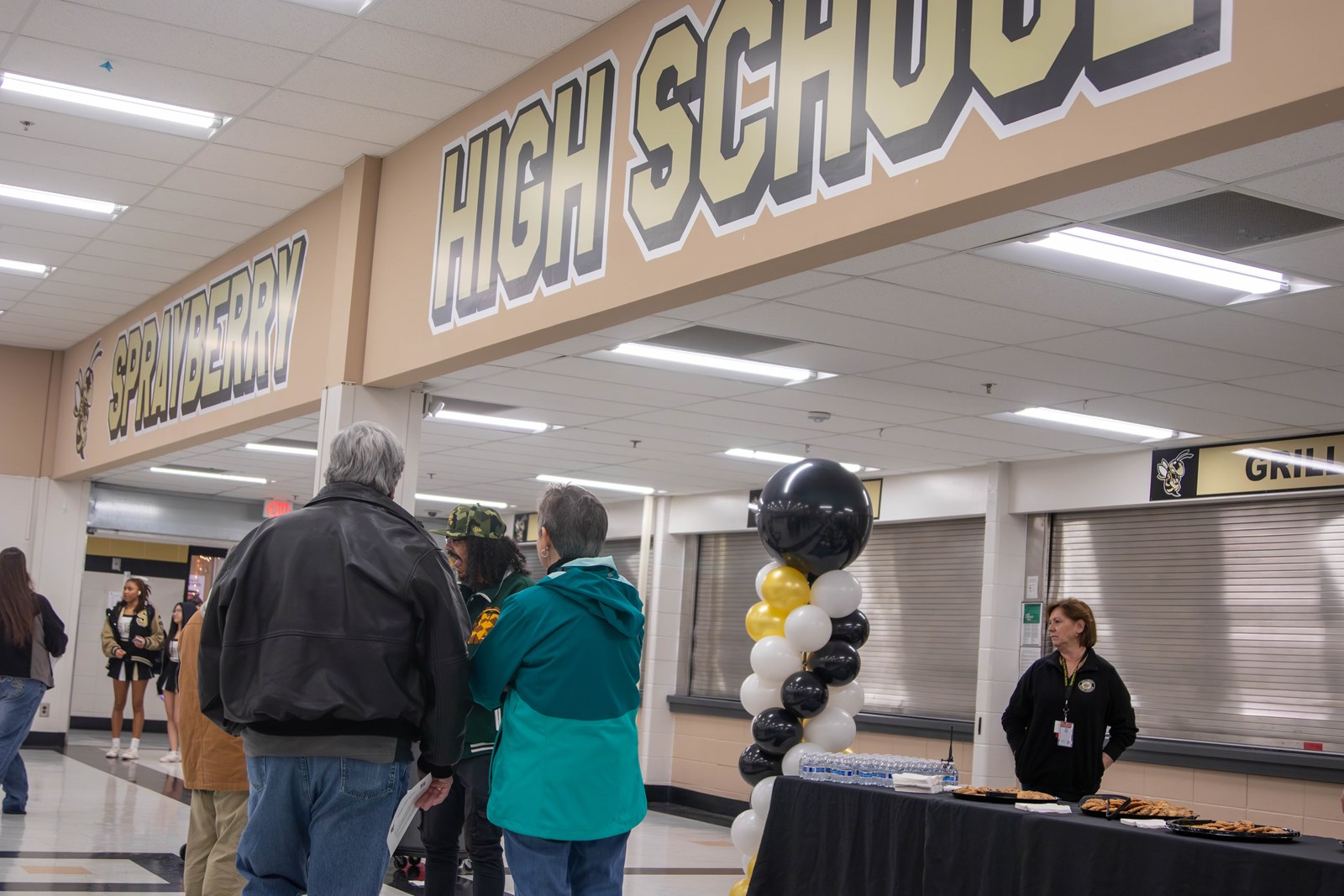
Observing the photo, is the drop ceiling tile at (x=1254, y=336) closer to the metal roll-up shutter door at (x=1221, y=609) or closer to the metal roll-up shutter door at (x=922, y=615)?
the metal roll-up shutter door at (x=1221, y=609)

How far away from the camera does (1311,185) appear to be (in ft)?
12.3

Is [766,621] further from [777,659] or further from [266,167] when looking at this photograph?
[266,167]

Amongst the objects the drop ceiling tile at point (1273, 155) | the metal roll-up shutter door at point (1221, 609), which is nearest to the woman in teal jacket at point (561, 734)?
the drop ceiling tile at point (1273, 155)

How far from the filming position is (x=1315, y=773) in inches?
287

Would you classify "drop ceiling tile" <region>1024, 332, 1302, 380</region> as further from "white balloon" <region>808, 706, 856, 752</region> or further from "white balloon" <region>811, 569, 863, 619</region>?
"white balloon" <region>808, 706, 856, 752</region>

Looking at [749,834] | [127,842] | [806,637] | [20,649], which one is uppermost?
[806,637]

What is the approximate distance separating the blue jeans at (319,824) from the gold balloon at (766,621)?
288 cm

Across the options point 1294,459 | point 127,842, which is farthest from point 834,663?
point 127,842

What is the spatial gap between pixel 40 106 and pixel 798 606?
4272 mm

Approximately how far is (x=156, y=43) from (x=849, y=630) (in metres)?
3.76

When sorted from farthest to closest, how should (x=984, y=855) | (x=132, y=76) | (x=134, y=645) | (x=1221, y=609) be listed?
1. (x=134, y=645)
2. (x=1221, y=609)
3. (x=132, y=76)
4. (x=984, y=855)

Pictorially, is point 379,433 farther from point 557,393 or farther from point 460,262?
point 557,393

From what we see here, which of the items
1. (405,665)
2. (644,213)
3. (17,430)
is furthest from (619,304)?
(17,430)

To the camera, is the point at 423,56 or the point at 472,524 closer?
the point at 472,524
